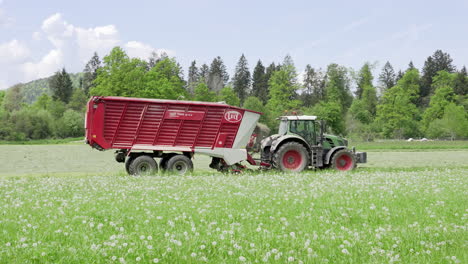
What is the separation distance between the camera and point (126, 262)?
512cm

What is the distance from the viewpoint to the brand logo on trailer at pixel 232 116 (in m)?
18.0

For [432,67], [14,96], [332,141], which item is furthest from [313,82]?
[332,141]

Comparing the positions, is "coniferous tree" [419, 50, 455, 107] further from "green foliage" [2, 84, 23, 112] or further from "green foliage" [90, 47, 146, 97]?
"green foliage" [2, 84, 23, 112]

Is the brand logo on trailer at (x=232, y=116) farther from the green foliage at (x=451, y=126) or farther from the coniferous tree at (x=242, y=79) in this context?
the coniferous tree at (x=242, y=79)

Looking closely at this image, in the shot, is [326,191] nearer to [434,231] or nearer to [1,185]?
[434,231]

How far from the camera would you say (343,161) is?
19.2 metres

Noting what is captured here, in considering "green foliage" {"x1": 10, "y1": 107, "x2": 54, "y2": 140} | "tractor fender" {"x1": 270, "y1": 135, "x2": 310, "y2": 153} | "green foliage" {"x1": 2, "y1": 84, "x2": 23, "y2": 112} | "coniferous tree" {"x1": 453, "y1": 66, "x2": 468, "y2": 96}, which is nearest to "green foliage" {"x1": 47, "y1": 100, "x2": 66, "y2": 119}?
"green foliage" {"x1": 10, "y1": 107, "x2": 54, "y2": 140}

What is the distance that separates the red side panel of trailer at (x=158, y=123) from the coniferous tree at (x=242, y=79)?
118m

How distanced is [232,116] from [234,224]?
1126cm

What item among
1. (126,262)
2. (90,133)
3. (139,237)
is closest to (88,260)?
(126,262)

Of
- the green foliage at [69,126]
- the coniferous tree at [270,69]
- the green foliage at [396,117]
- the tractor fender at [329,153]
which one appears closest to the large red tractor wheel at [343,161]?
the tractor fender at [329,153]

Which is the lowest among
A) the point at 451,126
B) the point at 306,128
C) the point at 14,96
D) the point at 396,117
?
the point at 306,128

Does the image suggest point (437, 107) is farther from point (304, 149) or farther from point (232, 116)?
point (232, 116)

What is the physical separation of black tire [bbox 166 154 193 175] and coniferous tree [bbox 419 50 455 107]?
121 m
